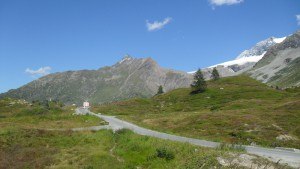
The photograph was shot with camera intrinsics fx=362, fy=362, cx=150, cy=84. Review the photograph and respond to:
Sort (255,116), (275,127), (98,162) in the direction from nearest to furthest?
(98,162) → (275,127) → (255,116)

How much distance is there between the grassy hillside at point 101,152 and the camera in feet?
91.2

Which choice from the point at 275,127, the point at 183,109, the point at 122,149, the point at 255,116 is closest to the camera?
the point at 122,149

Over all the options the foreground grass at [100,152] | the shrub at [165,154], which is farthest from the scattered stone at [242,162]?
the shrub at [165,154]

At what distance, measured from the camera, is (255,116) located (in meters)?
69.5

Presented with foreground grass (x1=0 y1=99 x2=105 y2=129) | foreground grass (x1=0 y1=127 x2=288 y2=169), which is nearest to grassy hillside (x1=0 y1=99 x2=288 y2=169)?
foreground grass (x1=0 y1=127 x2=288 y2=169)

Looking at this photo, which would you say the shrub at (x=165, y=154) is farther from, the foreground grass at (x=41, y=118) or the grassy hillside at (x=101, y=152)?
the foreground grass at (x=41, y=118)

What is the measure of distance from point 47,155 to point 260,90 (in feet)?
397

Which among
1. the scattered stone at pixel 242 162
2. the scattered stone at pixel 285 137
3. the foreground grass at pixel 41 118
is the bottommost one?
the scattered stone at pixel 285 137

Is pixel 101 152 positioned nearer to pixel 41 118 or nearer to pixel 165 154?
pixel 165 154

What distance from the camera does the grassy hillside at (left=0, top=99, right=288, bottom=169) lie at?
2779 cm

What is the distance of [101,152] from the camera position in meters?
37.1

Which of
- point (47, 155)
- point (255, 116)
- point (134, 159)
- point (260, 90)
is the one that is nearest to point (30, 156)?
point (47, 155)

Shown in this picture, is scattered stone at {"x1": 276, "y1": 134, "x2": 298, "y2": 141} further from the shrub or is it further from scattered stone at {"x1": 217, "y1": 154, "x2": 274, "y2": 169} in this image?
scattered stone at {"x1": 217, "y1": 154, "x2": 274, "y2": 169}

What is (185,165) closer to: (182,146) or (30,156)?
(182,146)
